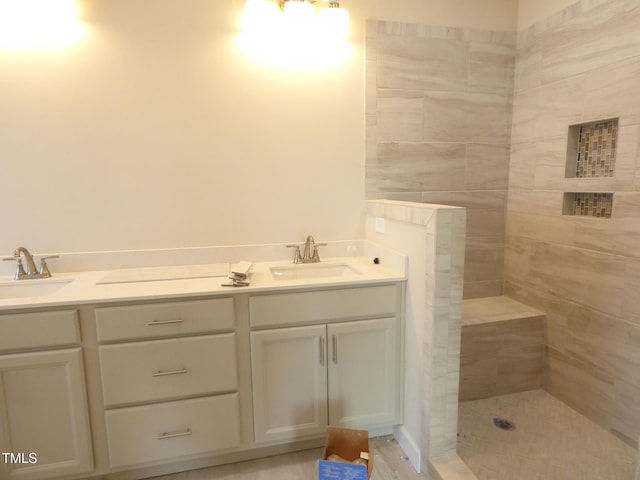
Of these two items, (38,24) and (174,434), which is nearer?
(174,434)

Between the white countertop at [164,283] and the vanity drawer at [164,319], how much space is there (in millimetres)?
46

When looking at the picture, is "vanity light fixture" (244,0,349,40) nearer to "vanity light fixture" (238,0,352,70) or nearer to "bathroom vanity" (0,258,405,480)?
"vanity light fixture" (238,0,352,70)

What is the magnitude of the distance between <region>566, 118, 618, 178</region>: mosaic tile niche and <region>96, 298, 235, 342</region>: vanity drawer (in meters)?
2.03

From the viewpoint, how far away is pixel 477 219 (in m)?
2.62

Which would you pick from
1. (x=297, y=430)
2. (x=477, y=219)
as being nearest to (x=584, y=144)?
(x=477, y=219)

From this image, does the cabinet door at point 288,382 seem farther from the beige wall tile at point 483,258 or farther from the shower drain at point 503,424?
the beige wall tile at point 483,258

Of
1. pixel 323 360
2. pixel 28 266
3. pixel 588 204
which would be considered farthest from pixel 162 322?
pixel 588 204

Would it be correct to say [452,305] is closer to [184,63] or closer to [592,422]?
[592,422]

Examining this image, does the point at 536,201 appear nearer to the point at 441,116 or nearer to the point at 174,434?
the point at 441,116

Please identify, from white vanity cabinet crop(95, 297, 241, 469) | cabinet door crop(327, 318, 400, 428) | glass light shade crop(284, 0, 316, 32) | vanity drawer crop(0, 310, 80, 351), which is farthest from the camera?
glass light shade crop(284, 0, 316, 32)

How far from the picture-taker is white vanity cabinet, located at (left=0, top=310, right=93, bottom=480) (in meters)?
1.52

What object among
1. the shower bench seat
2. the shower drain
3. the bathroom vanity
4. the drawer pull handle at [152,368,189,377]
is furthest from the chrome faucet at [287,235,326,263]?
the shower drain

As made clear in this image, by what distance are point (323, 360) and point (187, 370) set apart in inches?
23.8

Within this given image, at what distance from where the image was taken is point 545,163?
234 cm
